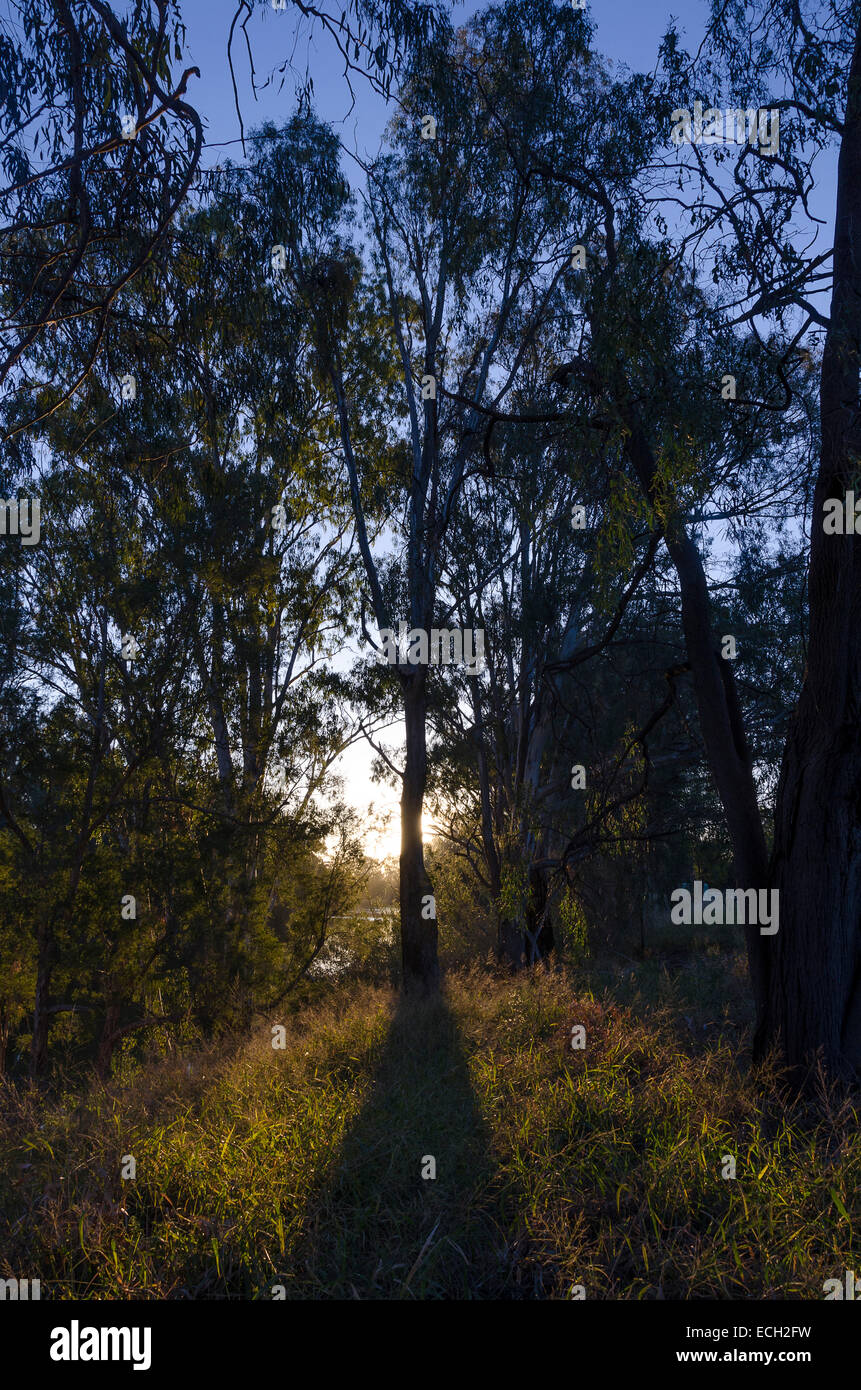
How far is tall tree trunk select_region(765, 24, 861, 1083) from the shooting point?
17.6ft

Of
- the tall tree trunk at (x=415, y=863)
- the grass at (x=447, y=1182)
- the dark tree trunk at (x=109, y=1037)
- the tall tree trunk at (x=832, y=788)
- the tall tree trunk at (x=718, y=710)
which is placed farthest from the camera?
the dark tree trunk at (x=109, y=1037)

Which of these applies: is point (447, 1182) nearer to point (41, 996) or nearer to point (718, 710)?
point (718, 710)

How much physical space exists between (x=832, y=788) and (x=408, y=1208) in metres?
3.35

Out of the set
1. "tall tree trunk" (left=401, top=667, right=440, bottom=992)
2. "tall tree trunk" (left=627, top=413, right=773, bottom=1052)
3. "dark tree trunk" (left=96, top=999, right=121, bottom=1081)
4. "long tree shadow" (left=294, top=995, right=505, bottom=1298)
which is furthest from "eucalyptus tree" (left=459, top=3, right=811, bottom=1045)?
"dark tree trunk" (left=96, top=999, right=121, bottom=1081)

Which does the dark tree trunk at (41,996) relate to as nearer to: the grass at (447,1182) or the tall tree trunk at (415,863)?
the tall tree trunk at (415,863)

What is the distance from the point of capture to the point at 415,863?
1080 centimetres

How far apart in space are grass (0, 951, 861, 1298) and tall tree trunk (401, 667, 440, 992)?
452 centimetres

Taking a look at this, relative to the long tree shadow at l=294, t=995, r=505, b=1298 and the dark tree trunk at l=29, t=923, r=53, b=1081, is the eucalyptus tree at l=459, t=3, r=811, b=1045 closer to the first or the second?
the long tree shadow at l=294, t=995, r=505, b=1298

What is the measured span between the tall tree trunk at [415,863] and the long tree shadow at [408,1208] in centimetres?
521

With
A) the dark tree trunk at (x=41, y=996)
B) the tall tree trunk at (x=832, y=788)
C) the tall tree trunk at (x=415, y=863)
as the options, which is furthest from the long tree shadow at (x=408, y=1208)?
the dark tree trunk at (x=41, y=996)

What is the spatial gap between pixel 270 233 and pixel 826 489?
4.18 metres

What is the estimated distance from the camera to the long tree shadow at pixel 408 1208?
3232 mm

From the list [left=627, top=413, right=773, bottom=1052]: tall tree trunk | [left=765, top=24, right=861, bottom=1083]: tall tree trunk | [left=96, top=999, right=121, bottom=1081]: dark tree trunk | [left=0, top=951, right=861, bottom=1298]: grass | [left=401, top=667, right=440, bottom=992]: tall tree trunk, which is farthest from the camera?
[left=96, top=999, right=121, bottom=1081]: dark tree trunk

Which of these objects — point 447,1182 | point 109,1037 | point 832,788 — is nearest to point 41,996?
point 109,1037
